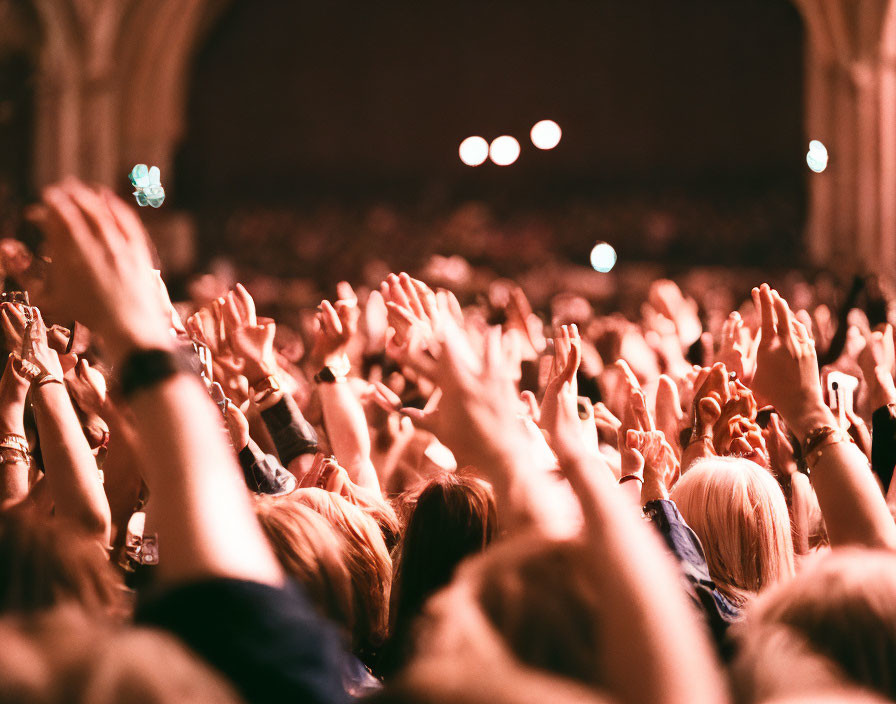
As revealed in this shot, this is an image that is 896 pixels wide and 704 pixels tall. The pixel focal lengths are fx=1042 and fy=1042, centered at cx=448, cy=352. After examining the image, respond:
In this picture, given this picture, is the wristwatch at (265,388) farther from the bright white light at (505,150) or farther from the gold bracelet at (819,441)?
the bright white light at (505,150)

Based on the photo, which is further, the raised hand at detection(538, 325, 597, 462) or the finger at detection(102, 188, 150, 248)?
the raised hand at detection(538, 325, 597, 462)

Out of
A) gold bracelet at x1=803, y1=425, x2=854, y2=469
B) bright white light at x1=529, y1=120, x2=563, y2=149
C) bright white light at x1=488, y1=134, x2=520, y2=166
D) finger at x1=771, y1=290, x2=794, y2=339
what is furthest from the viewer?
bright white light at x1=529, y1=120, x2=563, y2=149

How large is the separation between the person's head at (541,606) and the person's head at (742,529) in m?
1.10

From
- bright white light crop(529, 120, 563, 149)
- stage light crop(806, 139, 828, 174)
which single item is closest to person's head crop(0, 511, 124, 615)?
stage light crop(806, 139, 828, 174)

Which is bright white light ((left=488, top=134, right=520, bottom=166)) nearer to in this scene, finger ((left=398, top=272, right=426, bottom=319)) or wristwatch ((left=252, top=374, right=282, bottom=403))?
wristwatch ((left=252, top=374, right=282, bottom=403))

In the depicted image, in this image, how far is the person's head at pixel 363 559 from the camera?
5.86ft

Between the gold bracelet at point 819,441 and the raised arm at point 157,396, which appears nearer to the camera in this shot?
the raised arm at point 157,396

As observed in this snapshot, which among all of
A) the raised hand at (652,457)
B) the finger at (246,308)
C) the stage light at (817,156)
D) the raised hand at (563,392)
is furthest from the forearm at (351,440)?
the stage light at (817,156)

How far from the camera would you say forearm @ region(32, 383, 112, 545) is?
187cm

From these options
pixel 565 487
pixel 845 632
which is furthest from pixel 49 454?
pixel 845 632

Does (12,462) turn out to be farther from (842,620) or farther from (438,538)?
(842,620)

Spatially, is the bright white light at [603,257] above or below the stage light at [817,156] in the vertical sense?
below

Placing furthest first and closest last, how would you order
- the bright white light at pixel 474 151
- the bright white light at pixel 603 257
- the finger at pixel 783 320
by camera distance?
the bright white light at pixel 474 151
the bright white light at pixel 603 257
the finger at pixel 783 320

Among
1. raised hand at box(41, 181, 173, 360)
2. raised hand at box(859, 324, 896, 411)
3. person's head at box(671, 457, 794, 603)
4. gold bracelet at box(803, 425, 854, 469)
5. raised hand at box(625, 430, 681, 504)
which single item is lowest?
person's head at box(671, 457, 794, 603)
